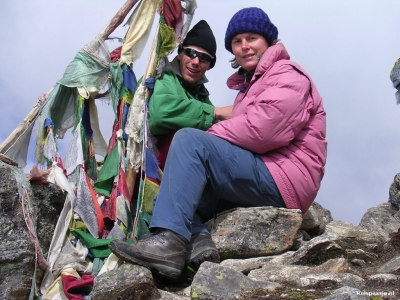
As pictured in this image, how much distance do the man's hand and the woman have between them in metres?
0.35

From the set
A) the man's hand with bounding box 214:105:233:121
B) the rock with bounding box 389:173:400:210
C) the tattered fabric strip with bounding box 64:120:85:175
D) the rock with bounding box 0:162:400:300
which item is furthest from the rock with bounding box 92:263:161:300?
the rock with bounding box 389:173:400:210

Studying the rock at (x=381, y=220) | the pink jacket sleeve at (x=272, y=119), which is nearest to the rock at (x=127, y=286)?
the pink jacket sleeve at (x=272, y=119)

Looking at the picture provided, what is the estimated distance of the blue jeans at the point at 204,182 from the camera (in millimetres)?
4605

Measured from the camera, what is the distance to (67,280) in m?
4.93

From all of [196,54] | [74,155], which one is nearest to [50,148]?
[74,155]

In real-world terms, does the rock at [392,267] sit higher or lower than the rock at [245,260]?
higher

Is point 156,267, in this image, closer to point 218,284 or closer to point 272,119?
point 218,284

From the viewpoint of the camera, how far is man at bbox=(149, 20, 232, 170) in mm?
5852

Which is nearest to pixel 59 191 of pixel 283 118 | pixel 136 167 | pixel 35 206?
pixel 35 206

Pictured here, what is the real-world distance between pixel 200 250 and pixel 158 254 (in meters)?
0.48

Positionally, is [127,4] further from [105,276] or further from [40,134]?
[105,276]

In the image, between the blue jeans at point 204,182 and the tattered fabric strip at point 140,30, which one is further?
the tattered fabric strip at point 140,30

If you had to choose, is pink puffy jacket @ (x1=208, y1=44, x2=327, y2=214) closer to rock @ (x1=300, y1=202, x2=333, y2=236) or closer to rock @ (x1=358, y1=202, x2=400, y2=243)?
rock @ (x1=300, y1=202, x2=333, y2=236)

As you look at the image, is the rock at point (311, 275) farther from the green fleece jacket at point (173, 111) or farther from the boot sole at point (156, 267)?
the green fleece jacket at point (173, 111)
